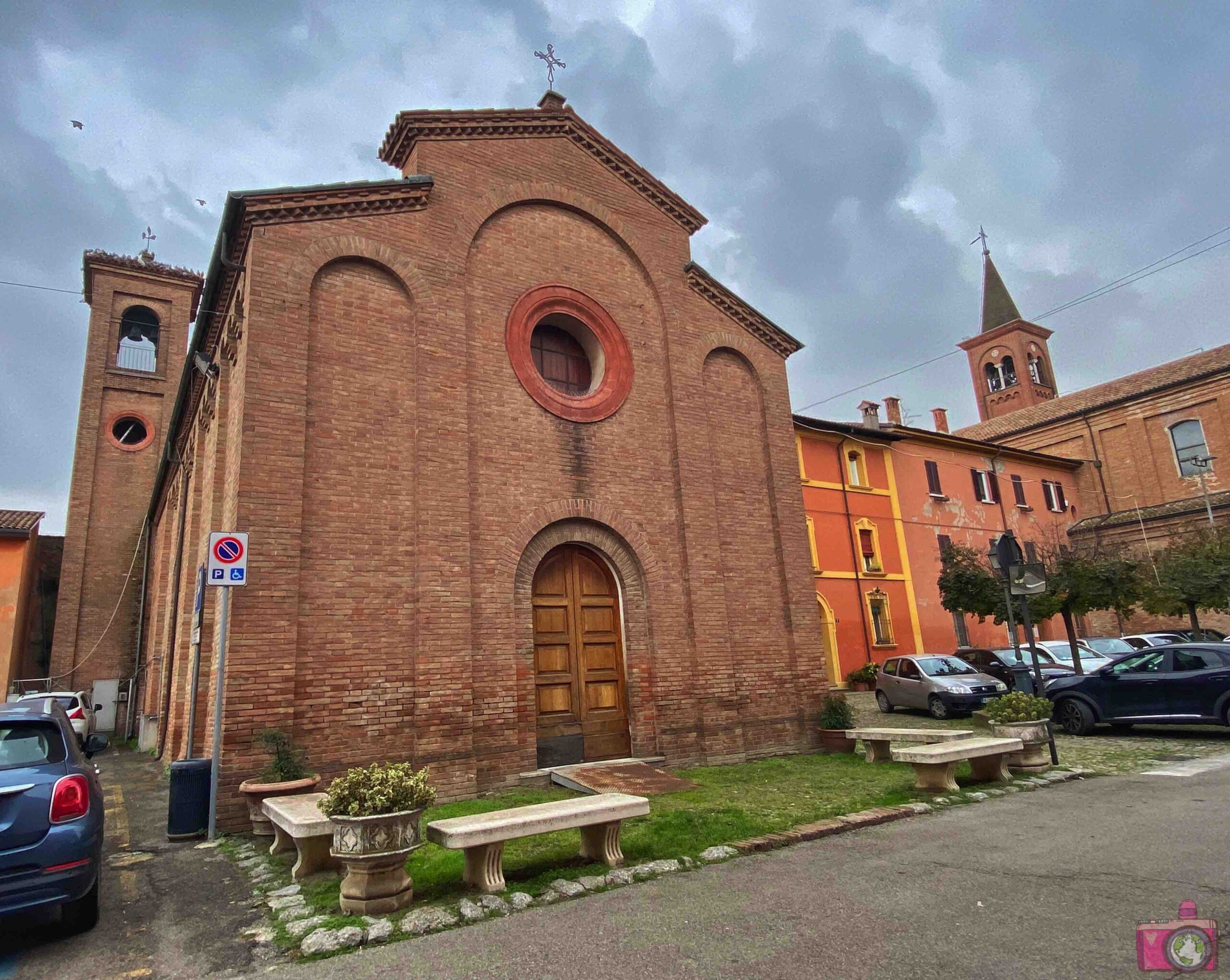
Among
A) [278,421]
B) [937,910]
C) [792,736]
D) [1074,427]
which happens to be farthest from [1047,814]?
[1074,427]

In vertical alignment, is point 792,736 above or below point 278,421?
below

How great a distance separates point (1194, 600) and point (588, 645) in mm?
20938

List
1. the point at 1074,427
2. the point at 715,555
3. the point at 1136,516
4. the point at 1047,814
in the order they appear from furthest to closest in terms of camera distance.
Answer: the point at 1074,427
the point at 1136,516
the point at 715,555
the point at 1047,814

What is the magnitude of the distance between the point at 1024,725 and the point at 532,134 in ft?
36.1

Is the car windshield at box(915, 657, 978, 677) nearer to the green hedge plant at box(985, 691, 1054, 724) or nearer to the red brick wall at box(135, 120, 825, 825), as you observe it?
the red brick wall at box(135, 120, 825, 825)

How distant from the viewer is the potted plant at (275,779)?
714cm

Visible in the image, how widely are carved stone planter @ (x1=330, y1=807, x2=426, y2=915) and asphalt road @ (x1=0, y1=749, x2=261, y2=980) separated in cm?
66

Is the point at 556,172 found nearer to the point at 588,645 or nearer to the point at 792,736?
the point at 588,645

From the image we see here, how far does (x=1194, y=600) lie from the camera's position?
22.1 metres

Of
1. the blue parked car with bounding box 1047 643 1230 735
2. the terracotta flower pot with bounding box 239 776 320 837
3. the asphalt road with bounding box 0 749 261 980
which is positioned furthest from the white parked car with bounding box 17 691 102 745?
the blue parked car with bounding box 1047 643 1230 735

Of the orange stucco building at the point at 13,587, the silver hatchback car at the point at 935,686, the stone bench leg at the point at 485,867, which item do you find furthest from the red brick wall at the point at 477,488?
the orange stucco building at the point at 13,587

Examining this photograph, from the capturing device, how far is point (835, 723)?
11.9 metres

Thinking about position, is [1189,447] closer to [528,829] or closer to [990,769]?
[990,769]

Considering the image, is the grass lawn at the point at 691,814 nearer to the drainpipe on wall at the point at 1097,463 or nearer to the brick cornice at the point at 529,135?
the brick cornice at the point at 529,135
